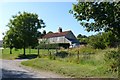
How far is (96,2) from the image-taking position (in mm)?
17562

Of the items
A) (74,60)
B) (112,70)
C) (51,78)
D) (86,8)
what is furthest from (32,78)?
(74,60)

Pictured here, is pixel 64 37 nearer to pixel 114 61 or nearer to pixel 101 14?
pixel 101 14

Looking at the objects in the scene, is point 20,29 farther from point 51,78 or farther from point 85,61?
point 51,78

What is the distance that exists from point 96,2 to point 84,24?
2.46m

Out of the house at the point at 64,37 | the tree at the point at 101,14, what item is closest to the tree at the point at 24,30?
the tree at the point at 101,14

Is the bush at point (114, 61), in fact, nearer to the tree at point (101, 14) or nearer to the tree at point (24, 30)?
the tree at point (101, 14)

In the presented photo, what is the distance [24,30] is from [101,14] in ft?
93.7

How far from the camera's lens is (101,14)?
57.3 ft

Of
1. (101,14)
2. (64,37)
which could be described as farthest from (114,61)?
(64,37)

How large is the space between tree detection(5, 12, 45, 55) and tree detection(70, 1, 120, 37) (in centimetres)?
2653

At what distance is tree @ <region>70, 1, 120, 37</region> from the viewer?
665 inches

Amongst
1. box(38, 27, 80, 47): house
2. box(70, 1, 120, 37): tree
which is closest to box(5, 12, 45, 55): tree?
box(70, 1, 120, 37): tree

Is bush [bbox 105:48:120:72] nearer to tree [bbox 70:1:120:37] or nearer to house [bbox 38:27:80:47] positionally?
tree [bbox 70:1:120:37]

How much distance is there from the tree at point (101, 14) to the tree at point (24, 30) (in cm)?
2653
